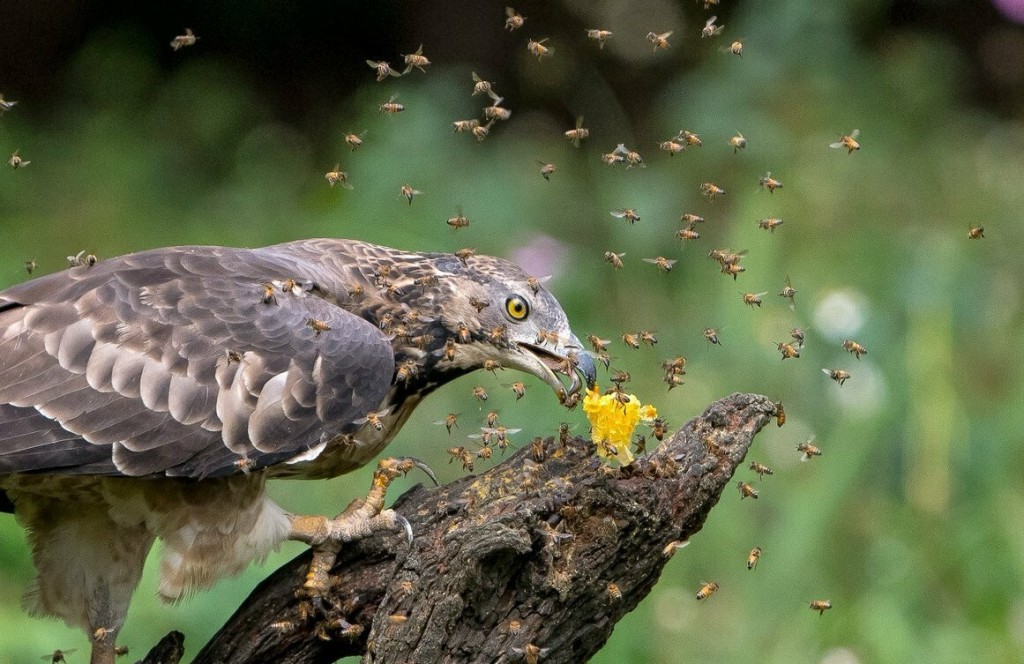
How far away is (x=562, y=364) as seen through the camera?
155 inches

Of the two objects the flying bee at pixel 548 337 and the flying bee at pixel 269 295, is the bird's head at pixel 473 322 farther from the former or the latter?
the flying bee at pixel 269 295

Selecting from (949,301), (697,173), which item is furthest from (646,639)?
(697,173)

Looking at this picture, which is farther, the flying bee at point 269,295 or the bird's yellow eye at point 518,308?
the bird's yellow eye at point 518,308

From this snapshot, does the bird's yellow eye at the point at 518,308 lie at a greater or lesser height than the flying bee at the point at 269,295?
lesser

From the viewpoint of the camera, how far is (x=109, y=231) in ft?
26.4

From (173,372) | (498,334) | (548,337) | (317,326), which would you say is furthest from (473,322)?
(173,372)

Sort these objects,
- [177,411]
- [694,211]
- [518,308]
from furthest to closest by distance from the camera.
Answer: [694,211] < [518,308] < [177,411]

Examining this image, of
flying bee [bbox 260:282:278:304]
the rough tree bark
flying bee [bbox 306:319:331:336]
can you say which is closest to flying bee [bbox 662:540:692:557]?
the rough tree bark

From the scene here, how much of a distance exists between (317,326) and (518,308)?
0.67m

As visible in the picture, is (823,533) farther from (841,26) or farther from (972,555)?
(841,26)

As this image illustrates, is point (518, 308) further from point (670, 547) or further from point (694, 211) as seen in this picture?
point (694, 211)

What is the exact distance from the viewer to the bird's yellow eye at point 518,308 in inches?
164

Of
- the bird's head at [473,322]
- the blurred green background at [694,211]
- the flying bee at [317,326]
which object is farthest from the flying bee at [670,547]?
the blurred green background at [694,211]

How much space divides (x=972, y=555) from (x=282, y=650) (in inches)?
119
